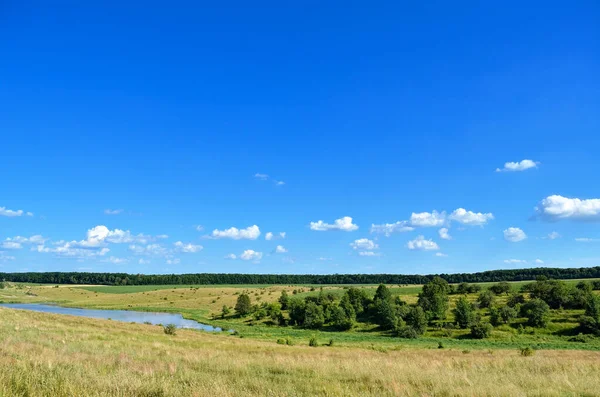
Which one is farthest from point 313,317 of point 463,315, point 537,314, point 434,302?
point 537,314

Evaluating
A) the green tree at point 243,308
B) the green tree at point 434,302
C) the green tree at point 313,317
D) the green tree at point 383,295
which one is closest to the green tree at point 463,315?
the green tree at point 434,302

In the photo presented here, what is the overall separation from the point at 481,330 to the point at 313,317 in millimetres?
29547

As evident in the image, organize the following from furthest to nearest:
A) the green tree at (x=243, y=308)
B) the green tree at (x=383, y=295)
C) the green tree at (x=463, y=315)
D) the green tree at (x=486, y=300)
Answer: the green tree at (x=243, y=308), the green tree at (x=486, y=300), the green tree at (x=383, y=295), the green tree at (x=463, y=315)

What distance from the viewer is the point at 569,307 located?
7556 cm

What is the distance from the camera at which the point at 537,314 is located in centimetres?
6450

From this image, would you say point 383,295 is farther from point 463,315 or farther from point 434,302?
point 463,315

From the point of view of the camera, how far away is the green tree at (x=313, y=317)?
74625 millimetres

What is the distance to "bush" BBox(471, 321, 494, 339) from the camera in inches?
2356

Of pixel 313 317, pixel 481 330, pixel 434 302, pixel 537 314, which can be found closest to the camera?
pixel 481 330

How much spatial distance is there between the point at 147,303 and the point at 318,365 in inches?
4771

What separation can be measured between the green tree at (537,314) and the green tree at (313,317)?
116ft

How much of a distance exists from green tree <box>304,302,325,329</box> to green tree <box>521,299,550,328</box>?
116 feet

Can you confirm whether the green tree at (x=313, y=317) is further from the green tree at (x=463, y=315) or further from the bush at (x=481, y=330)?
the bush at (x=481, y=330)

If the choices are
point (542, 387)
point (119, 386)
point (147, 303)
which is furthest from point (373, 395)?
point (147, 303)
